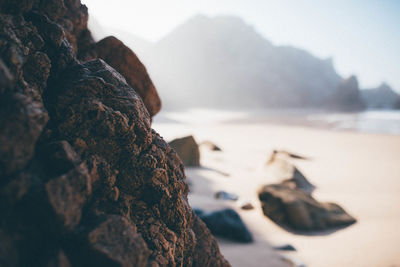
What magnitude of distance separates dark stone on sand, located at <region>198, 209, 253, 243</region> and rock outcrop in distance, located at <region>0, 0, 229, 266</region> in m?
1.56

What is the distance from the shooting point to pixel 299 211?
13.2 feet

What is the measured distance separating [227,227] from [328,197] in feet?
10.8

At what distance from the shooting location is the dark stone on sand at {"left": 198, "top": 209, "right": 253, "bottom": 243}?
11.3 ft

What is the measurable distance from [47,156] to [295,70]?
272 feet

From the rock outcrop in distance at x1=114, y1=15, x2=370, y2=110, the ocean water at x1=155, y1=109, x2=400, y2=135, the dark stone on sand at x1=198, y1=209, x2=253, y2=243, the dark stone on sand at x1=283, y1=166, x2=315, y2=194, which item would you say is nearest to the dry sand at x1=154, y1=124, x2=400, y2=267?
the dark stone on sand at x1=198, y1=209, x2=253, y2=243

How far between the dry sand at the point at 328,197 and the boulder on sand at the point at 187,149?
0.41 metres

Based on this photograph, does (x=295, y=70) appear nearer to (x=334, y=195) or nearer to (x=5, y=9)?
(x=334, y=195)

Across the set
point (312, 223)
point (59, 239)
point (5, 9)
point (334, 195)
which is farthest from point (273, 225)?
point (5, 9)

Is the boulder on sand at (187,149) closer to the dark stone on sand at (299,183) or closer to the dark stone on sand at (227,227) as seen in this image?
the dark stone on sand at (299,183)

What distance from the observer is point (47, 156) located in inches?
45.9

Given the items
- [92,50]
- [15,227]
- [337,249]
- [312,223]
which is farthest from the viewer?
[312,223]

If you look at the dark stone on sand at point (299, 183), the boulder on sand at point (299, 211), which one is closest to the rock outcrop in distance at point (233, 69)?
the dark stone on sand at point (299, 183)

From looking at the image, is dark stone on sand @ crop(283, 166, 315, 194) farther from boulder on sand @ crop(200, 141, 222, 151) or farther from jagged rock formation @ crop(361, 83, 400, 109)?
jagged rock formation @ crop(361, 83, 400, 109)

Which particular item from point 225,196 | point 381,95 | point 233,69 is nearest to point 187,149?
point 225,196
